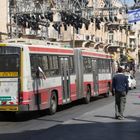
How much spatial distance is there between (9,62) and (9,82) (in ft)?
2.29

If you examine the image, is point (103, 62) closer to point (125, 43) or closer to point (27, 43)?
point (27, 43)

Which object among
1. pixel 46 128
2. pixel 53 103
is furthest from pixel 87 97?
pixel 46 128

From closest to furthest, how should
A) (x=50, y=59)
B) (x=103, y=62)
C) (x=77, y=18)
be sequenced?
(x=50, y=59), (x=103, y=62), (x=77, y=18)

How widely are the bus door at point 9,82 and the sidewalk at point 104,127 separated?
236cm

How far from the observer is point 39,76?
58.0 feet

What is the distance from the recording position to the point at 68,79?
69.5 feet

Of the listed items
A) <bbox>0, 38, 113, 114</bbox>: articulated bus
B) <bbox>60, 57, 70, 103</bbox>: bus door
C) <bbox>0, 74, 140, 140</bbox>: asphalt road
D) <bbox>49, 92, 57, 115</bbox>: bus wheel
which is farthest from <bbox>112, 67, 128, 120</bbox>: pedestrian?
<bbox>60, 57, 70, 103</bbox>: bus door

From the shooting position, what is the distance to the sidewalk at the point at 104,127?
1213 centimetres

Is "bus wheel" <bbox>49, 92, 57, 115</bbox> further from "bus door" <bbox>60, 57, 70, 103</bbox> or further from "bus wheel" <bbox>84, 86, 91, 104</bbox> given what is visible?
"bus wheel" <bbox>84, 86, 91, 104</bbox>

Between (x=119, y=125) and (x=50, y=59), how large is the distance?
18.7 ft

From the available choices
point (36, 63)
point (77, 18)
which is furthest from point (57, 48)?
point (77, 18)

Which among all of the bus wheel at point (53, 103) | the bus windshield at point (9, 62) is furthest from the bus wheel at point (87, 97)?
the bus windshield at point (9, 62)

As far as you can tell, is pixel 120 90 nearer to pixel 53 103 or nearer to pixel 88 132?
pixel 88 132

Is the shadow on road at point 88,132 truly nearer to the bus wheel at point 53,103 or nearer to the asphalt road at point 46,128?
the asphalt road at point 46,128
